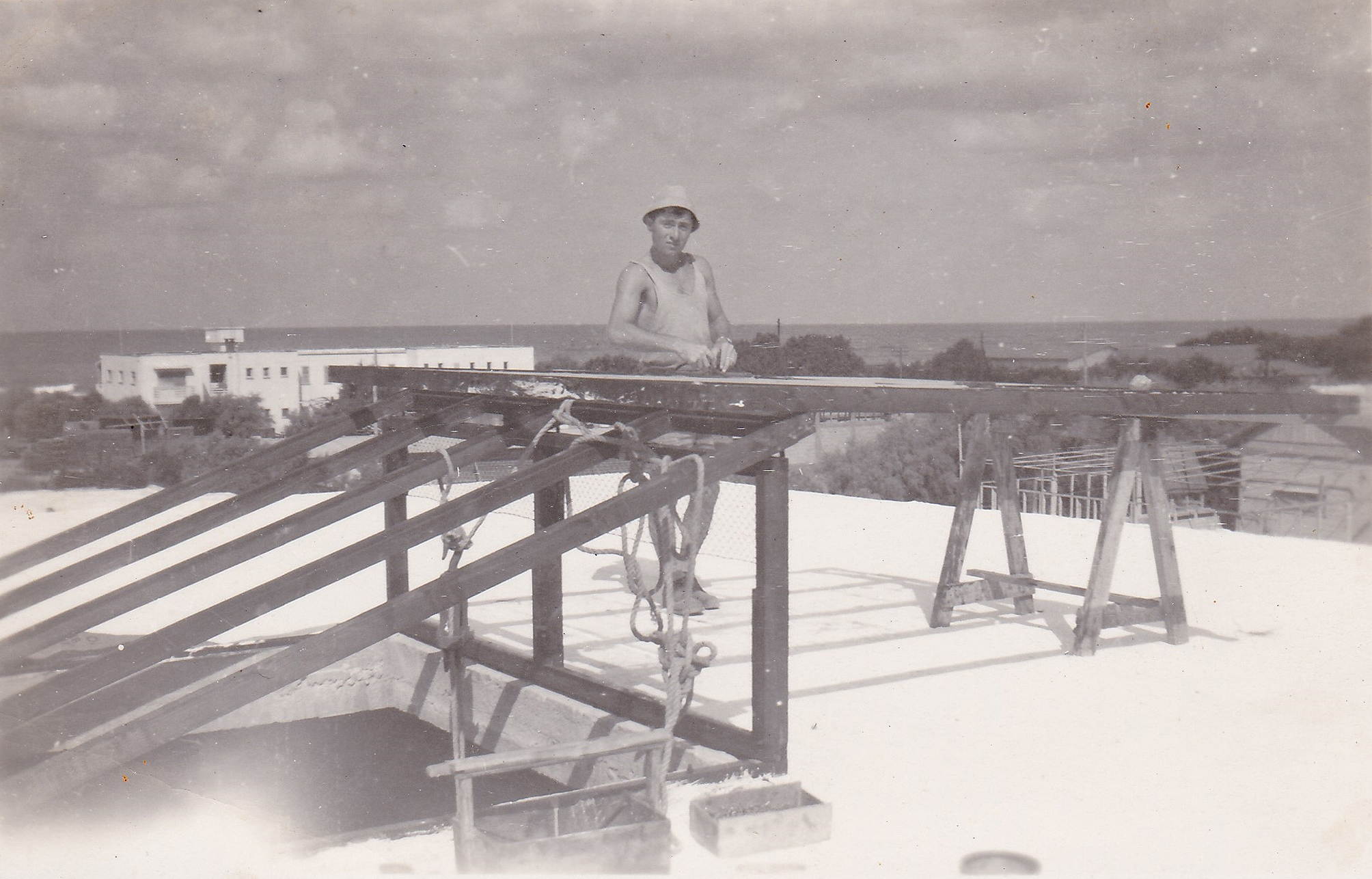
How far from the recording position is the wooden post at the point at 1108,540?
6.05 metres

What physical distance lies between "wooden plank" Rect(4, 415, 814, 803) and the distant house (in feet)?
40.4

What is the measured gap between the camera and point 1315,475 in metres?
25.3

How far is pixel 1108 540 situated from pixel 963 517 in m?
0.96

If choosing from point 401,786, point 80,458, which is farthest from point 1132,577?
point 80,458

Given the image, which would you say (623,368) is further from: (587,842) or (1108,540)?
(587,842)

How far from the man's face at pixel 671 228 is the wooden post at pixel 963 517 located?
187 centimetres

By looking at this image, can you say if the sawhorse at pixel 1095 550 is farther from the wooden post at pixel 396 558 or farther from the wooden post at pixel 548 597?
the wooden post at pixel 396 558

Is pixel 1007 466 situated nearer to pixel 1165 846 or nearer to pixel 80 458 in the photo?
pixel 1165 846

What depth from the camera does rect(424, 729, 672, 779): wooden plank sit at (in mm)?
3308

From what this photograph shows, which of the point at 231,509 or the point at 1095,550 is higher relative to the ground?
the point at 231,509

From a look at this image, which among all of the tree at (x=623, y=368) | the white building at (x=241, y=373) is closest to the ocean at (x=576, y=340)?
the white building at (x=241, y=373)

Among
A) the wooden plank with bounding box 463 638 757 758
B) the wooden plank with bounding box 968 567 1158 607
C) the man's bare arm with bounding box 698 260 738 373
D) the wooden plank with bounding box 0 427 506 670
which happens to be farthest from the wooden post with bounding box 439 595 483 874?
the wooden plank with bounding box 968 567 1158 607

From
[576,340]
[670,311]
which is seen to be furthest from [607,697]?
[576,340]

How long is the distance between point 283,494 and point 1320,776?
165 inches
